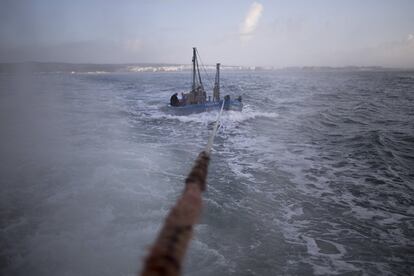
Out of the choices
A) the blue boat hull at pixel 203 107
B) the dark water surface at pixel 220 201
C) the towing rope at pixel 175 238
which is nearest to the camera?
the towing rope at pixel 175 238

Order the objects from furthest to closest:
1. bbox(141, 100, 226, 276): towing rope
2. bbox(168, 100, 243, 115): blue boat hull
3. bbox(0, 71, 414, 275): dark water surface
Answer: bbox(168, 100, 243, 115): blue boat hull, bbox(0, 71, 414, 275): dark water surface, bbox(141, 100, 226, 276): towing rope

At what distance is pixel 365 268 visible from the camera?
746cm

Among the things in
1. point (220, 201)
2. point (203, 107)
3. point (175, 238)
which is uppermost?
point (175, 238)

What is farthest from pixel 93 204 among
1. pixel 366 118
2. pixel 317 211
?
pixel 366 118

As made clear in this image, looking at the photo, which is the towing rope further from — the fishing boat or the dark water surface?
the fishing boat

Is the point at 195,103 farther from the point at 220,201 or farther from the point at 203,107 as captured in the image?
the point at 220,201

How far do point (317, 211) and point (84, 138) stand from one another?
16.9 m

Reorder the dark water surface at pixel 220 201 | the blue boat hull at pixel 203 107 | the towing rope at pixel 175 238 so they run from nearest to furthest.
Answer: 1. the towing rope at pixel 175 238
2. the dark water surface at pixel 220 201
3. the blue boat hull at pixel 203 107

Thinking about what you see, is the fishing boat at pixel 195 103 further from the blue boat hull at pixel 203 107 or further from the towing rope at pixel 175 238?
the towing rope at pixel 175 238

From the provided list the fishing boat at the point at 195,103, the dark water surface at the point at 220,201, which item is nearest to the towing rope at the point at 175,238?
the dark water surface at the point at 220,201

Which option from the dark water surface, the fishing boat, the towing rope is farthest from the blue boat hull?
the towing rope

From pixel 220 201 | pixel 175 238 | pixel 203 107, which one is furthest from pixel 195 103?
pixel 175 238

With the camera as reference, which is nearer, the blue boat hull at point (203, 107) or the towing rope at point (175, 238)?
the towing rope at point (175, 238)

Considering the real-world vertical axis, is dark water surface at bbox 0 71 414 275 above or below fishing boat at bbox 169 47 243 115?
below
